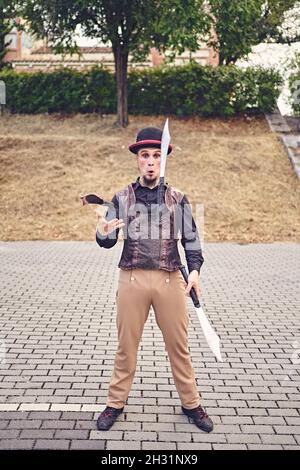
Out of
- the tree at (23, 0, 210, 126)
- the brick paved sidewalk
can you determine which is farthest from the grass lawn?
the brick paved sidewalk

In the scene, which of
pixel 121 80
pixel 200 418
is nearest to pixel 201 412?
pixel 200 418

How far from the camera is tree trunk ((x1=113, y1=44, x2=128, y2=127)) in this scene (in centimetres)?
1764

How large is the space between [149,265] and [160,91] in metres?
16.1

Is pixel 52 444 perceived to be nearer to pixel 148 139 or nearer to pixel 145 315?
pixel 145 315

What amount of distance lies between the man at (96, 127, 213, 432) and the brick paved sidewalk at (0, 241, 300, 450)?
248 millimetres

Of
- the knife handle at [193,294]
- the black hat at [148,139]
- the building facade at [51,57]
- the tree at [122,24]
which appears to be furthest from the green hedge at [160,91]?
the knife handle at [193,294]

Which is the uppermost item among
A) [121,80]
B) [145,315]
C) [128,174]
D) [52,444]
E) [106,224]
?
[121,80]

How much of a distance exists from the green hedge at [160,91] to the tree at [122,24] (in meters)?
1.20

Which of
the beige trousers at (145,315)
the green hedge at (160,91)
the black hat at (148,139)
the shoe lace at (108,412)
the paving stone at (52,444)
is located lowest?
the paving stone at (52,444)

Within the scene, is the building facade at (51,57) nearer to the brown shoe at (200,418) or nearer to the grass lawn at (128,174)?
the grass lawn at (128,174)

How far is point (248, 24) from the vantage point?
57.2 ft

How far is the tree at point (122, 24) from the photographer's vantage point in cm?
1577

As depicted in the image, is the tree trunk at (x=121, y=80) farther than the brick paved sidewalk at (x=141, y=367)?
Yes

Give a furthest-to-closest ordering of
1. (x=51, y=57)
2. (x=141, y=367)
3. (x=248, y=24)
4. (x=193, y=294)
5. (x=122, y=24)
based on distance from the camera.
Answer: (x=51, y=57)
(x=248, y=24)
(x=122, y=24)
(x=141, y=367)
(x=193, y=294)
